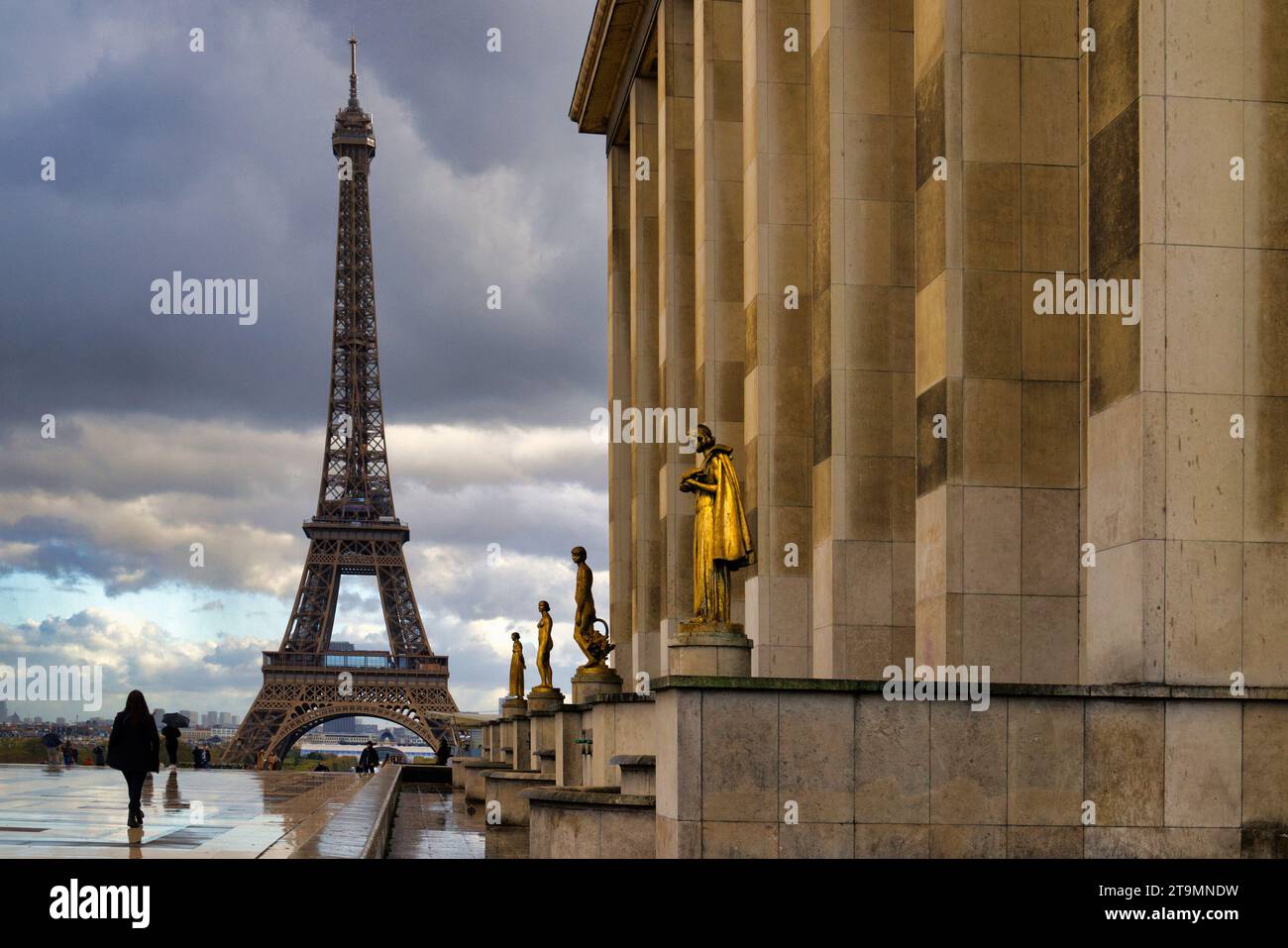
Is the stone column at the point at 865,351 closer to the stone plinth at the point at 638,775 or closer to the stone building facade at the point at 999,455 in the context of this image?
the stone building facade at the point at 999,455

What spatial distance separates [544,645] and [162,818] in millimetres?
18356

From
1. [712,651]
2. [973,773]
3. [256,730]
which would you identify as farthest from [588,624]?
[256,730]

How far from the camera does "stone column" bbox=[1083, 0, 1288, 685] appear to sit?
17.0m

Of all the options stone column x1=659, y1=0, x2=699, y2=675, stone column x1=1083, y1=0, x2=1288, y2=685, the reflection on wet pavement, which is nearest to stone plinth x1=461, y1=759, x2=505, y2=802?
the reflection on wet pavement

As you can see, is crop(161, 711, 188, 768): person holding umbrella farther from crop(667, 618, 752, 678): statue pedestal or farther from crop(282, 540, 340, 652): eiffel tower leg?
crop(282, 540, 340, 652): eiffel tower leg

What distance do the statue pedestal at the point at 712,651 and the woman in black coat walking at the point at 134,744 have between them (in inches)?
308

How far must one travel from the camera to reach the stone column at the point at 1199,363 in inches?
671

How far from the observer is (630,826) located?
1894 centimetres

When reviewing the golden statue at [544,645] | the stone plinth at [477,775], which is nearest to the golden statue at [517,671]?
the stone plinth at [477,775]

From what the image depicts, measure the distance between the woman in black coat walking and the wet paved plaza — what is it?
0.64 m
